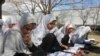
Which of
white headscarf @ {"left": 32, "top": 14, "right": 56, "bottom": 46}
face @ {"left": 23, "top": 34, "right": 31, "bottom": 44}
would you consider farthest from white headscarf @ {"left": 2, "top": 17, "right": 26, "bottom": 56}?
white headscarf @ {"left": 32, "top": 14, "right": 56, "bottom": 46}

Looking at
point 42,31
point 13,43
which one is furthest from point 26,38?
point 42,31

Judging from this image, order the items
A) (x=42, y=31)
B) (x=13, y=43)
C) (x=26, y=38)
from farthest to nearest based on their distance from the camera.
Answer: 1. (x=42, y=31)
2. (x=26, y=38)
3. (x=13, y=43)

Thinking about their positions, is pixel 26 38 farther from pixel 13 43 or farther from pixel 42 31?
pixel 42 31

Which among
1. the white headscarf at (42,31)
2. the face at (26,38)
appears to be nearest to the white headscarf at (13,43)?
the face at (26,38)

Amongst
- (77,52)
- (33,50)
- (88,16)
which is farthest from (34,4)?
(88,16)

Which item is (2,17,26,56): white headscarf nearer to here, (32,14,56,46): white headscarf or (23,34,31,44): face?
(23,34,31,44): face

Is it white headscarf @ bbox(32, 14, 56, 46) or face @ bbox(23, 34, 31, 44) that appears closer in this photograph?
face @ bbox(23, 34, 31, 44)

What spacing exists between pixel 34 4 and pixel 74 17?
31.9 meters

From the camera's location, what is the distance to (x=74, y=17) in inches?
2226

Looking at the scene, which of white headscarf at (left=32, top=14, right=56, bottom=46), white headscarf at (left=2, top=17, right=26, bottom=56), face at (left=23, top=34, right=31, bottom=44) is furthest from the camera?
white headscarf at (left=32, top=14, right=56, bottom=46)

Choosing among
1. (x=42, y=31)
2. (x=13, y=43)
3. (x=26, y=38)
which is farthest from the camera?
(x=42, y=31)

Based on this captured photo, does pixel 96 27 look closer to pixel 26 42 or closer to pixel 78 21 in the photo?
pixel 78 21

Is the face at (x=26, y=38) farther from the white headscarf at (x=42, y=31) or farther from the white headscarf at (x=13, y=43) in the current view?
the white headscarf at (x=42, y=31)

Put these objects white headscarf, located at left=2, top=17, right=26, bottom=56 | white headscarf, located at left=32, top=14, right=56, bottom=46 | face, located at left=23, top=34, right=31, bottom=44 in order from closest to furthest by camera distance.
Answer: white headscarf, located at left=2, top=17, right=26, bottom=56 < face, located at left=23, top=34, right=31, bottom=44 < white headscarf, located at left=32, top=14, right=56, bottom=46
